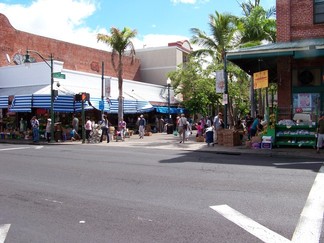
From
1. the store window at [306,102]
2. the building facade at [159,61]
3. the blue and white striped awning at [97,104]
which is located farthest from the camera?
the building facade at [159,61]

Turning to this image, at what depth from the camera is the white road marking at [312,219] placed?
5270mm

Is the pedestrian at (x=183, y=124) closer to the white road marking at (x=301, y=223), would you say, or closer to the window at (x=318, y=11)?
the window at (x=318, y=11)

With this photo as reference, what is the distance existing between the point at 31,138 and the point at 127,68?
21661mm

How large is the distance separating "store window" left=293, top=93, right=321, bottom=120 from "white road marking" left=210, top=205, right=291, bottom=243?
13.2 metres

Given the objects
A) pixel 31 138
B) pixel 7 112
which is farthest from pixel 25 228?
pixel 7 112

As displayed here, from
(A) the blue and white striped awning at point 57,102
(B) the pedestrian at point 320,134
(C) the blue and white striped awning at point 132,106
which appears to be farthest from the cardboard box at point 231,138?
(C) the blue and white striped awning at point 132,106

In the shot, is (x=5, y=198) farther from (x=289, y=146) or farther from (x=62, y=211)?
(x=289, y=146)

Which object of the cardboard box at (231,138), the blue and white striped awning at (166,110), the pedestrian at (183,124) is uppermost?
the blue and white striped awning at (166,110)

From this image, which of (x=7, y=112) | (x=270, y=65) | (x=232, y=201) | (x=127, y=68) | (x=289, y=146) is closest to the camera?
(x=232, y=201)

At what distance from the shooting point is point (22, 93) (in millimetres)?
28094

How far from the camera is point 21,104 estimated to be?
1075 inches

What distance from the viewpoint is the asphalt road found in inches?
218

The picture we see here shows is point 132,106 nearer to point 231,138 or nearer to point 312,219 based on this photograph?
point 231,138

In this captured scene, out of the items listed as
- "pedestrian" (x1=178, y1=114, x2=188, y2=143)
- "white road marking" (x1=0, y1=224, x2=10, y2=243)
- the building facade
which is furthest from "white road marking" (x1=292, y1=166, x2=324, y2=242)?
the building facade
